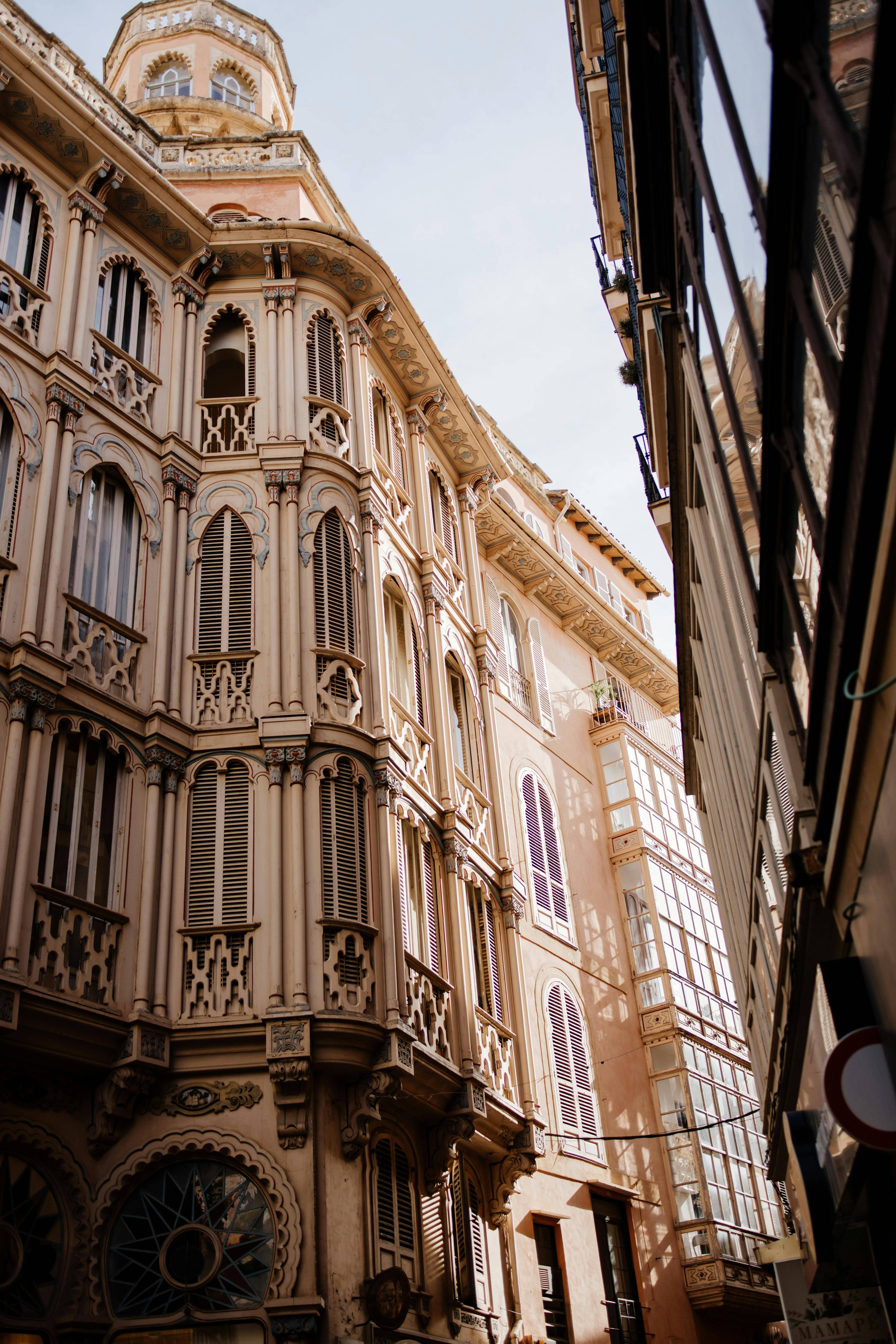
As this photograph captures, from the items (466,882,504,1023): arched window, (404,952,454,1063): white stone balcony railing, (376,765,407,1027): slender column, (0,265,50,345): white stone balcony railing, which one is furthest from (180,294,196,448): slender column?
(404,952,454,1063): white stone balcony railing

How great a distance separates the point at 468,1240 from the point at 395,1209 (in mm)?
2286

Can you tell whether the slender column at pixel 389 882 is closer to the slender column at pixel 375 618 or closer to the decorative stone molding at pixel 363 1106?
the decorative stone molding at pixel 363 1106

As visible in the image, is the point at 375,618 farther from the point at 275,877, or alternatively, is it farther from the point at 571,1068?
the point at 571,1068

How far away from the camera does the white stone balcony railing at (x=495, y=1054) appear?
17656 millimetres

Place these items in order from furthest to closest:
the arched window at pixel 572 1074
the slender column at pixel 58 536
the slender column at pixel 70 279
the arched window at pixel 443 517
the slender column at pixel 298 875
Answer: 1. the arched window at pixel 443 517
2. the arched window at pixel 572 1074
3. the slender column at pixel 70 279
4. the slender column at pixel 58 536
5. the slender column at pixel 298 875

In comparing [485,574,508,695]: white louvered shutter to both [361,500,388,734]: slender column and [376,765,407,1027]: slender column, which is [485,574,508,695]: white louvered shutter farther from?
[376,765,407,1027]: slender column

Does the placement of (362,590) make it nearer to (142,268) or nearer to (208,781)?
(208,781)

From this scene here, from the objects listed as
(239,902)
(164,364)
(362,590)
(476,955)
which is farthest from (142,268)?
(476,955)

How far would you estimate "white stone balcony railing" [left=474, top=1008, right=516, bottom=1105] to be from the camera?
57.9ft

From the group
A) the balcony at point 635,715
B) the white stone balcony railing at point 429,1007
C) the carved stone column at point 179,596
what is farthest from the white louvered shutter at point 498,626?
the white stone balcony railing at point 429,1007

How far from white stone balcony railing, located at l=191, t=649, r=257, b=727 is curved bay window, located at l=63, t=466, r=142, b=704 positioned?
89 cm

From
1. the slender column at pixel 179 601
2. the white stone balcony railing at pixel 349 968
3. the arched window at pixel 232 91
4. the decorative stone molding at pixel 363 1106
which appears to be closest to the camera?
the decorative stone molding at pixel 363 1106

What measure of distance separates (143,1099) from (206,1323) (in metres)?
2.38

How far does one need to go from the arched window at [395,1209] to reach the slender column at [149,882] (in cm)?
348
